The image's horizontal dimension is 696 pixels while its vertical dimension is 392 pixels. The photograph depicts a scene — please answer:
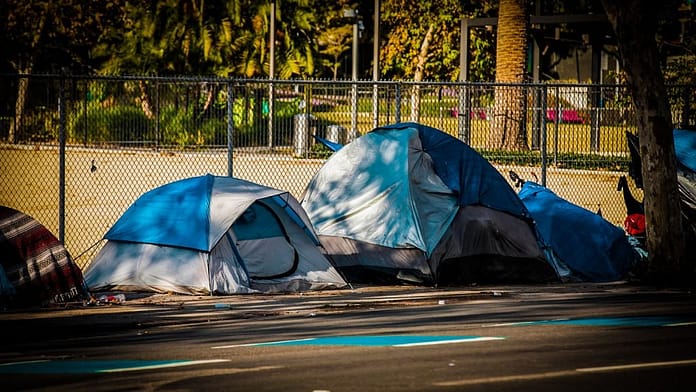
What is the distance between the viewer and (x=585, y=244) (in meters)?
14.2

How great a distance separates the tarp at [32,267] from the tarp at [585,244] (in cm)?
575

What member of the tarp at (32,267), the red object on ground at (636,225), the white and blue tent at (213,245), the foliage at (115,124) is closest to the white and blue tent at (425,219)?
the white and blue tent at (213,245)

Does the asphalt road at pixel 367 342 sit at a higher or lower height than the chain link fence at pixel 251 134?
lower

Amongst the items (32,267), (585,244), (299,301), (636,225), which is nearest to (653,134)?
(585,244)

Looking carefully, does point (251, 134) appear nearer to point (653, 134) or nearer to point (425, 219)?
point (425, 219)

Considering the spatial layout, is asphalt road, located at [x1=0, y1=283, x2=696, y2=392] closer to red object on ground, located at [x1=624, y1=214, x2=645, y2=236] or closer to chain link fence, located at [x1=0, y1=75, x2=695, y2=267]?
red object on ground, located at [x1=624, y1=214, x2=645, y2=236]

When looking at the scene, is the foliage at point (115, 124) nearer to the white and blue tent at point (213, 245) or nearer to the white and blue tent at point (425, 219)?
the white and blue tent at point (425, 219)

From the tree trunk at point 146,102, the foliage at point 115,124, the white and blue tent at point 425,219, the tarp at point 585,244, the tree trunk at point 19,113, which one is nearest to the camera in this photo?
the white and blue tent at point 425,219

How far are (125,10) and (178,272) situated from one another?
32061 millimetres

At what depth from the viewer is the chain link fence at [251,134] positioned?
1830 centimetres

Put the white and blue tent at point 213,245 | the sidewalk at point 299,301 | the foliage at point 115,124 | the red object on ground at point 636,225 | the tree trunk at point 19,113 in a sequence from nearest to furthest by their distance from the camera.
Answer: the sidewalk at point 299,301 → the white and blue tent at point 213,245 → the red object on ground at point 636,225 → the tree trunk at point 19,113 → the foliage at point 115,124

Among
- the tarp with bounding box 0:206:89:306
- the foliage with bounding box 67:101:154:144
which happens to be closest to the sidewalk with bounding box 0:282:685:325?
the tarp with bounding box 0:206:89:306

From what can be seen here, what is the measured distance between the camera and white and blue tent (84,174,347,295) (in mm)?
12258

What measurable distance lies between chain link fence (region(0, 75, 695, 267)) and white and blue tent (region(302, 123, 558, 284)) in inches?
111
